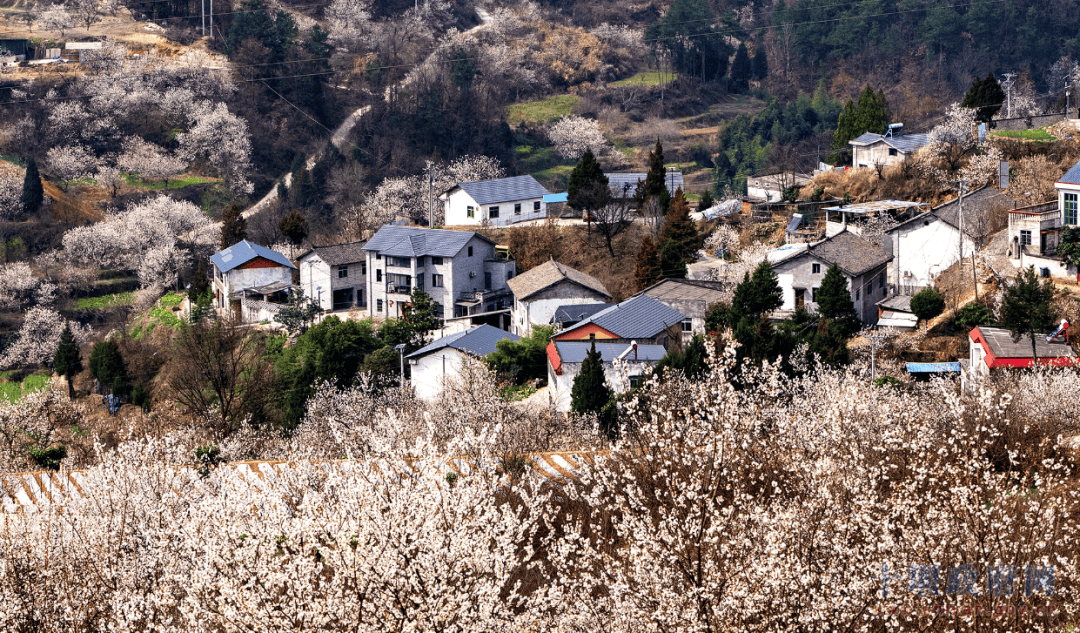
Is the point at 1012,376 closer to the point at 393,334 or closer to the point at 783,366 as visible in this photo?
the point at 783,366

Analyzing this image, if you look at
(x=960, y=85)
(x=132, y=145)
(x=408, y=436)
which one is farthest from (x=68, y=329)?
(x=960, y=85)

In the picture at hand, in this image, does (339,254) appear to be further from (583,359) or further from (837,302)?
(837,302)

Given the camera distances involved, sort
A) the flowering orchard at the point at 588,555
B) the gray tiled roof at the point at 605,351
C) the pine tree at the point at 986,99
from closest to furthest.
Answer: the flowering orchard at the point at 588,555, the gray tiled roof at the point at 605,351, the pine tree at the point at 986,99

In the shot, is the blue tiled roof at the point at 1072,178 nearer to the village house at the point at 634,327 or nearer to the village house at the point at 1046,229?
the village house at the point at 1046,229

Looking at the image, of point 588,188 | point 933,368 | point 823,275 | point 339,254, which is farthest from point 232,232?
point 933,368

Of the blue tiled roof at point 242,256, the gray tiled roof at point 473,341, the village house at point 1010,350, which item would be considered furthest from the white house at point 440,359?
the blue tiled roof at point 242,256
